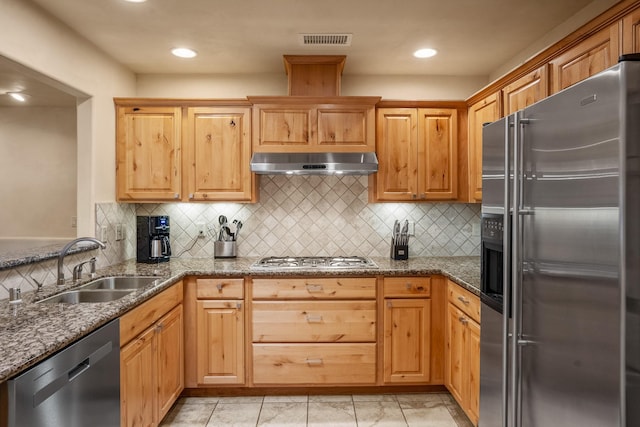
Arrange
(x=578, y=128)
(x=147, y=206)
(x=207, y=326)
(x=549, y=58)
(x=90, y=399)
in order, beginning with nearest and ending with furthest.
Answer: (x=578, y=128), (x=90, y=399), (x=549, y=58), (x=207, y=326), (x=147, y=206)

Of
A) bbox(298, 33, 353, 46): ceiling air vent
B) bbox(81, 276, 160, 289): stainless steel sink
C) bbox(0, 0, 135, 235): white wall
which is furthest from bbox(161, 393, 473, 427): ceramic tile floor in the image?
bbox(298, 33, 353, 46): ceiling air vent

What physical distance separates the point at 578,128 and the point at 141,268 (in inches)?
111

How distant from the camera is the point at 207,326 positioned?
2889mm

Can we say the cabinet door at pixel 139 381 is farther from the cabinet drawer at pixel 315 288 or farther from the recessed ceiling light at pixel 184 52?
the recessed ceiling light at pixel 184 52

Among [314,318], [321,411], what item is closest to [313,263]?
[314,318]

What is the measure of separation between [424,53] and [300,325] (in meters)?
2.21

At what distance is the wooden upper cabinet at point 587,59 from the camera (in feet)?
5.48

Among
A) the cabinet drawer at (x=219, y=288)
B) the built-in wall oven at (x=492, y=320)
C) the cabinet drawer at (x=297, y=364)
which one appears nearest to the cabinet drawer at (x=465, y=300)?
the built-in wall oven at (x=492, y=320)

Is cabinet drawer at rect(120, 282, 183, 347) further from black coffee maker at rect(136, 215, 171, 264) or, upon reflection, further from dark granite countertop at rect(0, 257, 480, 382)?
black coffee maker at rect(136, 215, 171, 264)

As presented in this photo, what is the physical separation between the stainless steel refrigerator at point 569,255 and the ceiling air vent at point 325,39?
54.8 inches

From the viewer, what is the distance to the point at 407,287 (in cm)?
293

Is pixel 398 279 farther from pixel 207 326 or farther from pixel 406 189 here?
pixel 207 326

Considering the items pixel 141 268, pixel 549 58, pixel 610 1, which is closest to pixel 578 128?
pixel 549 58

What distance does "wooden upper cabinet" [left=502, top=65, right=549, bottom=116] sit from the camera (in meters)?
2.18
